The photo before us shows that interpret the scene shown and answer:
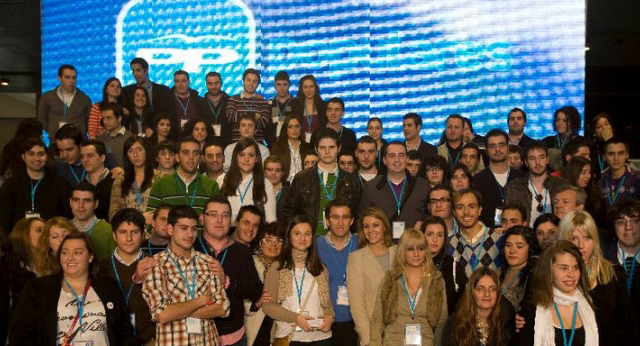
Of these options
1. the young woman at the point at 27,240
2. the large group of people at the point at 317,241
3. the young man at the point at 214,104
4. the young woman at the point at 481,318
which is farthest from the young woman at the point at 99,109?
the young woman at the point at 481,318

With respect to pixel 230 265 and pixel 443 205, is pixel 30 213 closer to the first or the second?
pixel 230 265

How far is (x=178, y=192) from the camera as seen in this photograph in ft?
19.4

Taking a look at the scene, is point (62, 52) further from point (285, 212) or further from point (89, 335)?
point (89, 335)

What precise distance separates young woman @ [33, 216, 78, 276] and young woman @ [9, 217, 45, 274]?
5 centimetres

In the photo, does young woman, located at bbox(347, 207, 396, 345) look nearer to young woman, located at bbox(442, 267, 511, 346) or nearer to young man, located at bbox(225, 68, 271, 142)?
young woman, located at bbox(442, 267, 511, 346)

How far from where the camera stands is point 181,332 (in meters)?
4.51

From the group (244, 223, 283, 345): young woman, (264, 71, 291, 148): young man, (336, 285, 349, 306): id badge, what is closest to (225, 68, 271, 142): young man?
(264, 71, 291, 148): young man

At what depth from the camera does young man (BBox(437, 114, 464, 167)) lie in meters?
7.42

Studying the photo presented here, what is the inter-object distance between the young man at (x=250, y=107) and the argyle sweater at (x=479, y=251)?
304 cm

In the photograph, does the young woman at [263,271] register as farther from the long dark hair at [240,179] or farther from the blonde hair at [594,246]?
the blonde hair at [594,246]

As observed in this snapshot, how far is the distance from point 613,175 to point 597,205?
50 centimetres

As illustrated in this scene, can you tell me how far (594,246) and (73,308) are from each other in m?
2.99

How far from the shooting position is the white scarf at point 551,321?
4.45 metres

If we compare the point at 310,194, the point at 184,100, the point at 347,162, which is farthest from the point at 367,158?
the point at 184,100
